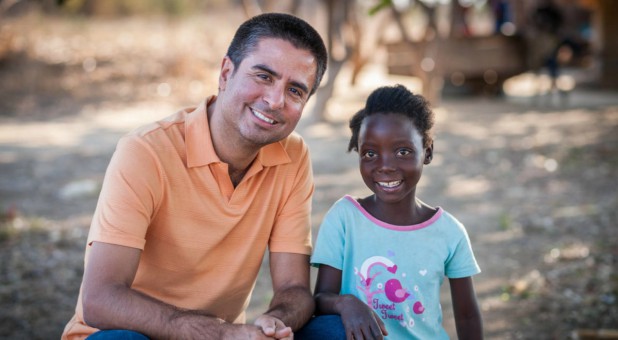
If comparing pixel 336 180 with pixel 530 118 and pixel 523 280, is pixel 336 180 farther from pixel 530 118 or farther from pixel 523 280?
pixel 530 118

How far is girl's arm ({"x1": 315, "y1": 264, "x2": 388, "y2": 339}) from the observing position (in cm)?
233

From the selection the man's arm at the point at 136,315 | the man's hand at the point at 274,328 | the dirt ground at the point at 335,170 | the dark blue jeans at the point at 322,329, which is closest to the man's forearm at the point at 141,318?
the man's arm at the point at 136,315

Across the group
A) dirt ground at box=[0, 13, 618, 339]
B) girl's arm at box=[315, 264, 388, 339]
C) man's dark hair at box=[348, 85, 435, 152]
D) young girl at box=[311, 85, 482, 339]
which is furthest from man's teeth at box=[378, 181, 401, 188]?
dirt ground at box=[0, 13, 618, 339]

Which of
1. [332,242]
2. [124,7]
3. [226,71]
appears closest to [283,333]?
[332,242]

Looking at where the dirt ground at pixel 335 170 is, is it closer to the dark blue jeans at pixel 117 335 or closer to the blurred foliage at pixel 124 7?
the blurred foliage at pixel 124 7

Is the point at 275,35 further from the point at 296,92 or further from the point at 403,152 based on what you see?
the point at 403,152

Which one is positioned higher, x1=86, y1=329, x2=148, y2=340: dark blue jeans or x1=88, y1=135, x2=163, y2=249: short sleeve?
x1=88, y1=135, x2=163, y2=249: short sleeve

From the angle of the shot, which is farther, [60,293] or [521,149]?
[521,149]

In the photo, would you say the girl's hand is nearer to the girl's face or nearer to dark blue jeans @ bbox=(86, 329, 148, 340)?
the girl's face

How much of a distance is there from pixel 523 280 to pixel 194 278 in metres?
2.71

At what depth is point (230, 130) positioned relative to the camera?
102 inches

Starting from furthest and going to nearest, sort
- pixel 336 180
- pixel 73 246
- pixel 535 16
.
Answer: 1. pixel 535 16
2. pixel 336 180
3. pixel 73 246

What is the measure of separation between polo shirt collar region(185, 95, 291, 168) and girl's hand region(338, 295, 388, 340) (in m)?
0.60

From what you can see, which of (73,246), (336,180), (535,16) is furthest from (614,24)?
(73,246)
